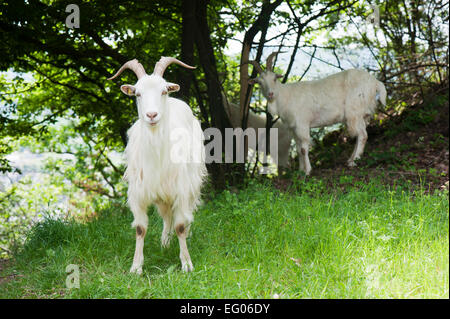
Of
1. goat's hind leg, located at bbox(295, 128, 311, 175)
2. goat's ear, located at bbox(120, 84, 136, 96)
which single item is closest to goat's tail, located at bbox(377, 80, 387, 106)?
goat's hind leg, located at bbox(295, 128, 311, 175)

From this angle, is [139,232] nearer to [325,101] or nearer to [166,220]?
[166,220]

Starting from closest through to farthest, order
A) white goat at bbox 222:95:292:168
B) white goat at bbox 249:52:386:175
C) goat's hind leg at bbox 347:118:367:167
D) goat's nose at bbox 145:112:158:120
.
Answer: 1. goat's nose at bbox 145:112:158:120
2. goat's hind leg at bbox 347:118:367:167
3. white goat at bbox 249:52:386:175
4. white goat at bbox 222:95:292:168

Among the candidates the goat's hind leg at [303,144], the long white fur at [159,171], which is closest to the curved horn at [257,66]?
the goat's hind leg at [303,144]

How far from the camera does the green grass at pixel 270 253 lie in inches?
128

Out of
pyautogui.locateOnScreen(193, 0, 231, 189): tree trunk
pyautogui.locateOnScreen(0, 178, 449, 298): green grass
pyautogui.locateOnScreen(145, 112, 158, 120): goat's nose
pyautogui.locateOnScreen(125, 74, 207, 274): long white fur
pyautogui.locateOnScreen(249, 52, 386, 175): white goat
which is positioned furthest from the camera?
pyautogui.locateOnScreen(249, 52, 386, 175): white goat

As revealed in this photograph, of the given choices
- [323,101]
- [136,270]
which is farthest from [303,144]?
[136,270]

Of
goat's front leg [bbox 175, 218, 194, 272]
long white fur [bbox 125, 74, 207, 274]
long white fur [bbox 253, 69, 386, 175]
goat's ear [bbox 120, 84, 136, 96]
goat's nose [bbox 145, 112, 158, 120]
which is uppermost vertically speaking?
long white fur [bbox 253, 69, 386, 175]

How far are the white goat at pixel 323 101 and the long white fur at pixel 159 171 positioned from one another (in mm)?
3260

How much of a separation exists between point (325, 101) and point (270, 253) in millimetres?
4008

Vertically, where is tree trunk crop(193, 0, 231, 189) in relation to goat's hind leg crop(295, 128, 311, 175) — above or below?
above

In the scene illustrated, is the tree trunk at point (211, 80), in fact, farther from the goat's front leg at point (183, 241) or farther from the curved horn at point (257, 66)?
the goat's front leg at point (183, 241)

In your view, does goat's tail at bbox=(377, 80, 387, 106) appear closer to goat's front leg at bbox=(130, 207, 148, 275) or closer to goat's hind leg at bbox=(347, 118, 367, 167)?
goat's hind leg at bbox=(347, 118, 367, 167)

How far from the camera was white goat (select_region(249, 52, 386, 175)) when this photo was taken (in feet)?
23.6

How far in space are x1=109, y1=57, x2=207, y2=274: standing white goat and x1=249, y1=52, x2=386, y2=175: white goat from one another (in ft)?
10.8
